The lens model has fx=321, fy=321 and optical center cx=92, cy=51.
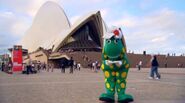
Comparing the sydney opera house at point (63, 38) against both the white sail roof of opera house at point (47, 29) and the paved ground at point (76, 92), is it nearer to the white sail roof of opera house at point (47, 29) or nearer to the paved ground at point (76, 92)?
the white sail roof of opera house at point (47, 29)

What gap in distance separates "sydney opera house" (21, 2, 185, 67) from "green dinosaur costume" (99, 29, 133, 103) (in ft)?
135

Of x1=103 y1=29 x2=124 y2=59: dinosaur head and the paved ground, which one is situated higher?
x1=103 y1=29 x2=124 y2=59: dinosaur head

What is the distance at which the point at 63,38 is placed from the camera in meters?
57.0

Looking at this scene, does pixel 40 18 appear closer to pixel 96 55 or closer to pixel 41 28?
pixel 41 28

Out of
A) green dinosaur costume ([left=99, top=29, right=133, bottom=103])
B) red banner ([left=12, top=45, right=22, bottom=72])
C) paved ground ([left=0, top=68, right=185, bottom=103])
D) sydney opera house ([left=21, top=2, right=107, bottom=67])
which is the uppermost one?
sydney opera house ([left=21, top=2, right=107, bottom=67])

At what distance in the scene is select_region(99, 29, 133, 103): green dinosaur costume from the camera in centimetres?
599

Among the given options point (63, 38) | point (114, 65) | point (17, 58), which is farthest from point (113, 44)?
point (63, 38)

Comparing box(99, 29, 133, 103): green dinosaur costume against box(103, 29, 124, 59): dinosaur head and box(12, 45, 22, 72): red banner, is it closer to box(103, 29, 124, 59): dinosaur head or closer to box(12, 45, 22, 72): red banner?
box(103, 29, 124, 59): dinosaur head

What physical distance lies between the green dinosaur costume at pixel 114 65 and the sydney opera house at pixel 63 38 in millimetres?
41018

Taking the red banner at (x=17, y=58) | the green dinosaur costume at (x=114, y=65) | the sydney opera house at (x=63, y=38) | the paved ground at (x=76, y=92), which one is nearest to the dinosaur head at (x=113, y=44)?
the green dinosaur costume at (x=114, y=65)

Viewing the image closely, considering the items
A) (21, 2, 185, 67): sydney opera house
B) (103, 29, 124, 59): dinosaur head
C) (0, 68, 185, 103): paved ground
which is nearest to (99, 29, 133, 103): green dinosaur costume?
(103, 29, 124, 59): dinosaur head

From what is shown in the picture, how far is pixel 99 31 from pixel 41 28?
1263cm

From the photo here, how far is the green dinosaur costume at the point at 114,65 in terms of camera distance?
19.6 feet

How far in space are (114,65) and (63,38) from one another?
168 ft
